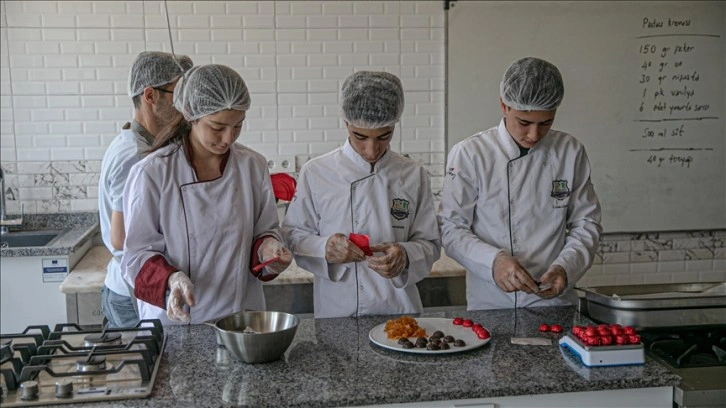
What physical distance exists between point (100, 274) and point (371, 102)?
198 cm

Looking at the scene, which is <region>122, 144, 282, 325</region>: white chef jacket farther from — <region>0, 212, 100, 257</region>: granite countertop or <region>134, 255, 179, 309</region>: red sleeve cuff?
<region>0, 212, 100, 257</region>: granite countertop

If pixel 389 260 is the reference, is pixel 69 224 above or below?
below

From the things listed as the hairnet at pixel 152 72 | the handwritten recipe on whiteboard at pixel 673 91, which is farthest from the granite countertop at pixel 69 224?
the handwritten recipe on whiteboard at pixel 673 91

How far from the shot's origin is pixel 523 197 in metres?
2.81

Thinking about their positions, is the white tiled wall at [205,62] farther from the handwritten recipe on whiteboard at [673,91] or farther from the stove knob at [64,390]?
the stove knob at [64,390]

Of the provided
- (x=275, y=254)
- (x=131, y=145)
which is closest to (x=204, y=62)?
(x=131, y=145)

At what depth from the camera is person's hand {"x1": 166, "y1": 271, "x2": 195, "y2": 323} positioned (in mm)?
2170

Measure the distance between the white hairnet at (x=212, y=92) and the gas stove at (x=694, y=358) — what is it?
152cm

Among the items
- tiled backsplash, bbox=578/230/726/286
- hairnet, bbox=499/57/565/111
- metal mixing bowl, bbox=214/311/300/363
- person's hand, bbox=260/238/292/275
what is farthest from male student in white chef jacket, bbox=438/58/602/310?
tiled backsplash, bbox=578/230/726/286

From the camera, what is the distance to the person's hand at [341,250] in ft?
8.12

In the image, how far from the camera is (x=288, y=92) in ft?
15.1

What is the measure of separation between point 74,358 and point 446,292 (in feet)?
7.34

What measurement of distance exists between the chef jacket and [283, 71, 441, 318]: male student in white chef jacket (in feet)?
2.17

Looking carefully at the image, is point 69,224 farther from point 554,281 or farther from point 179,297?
point 554,281
